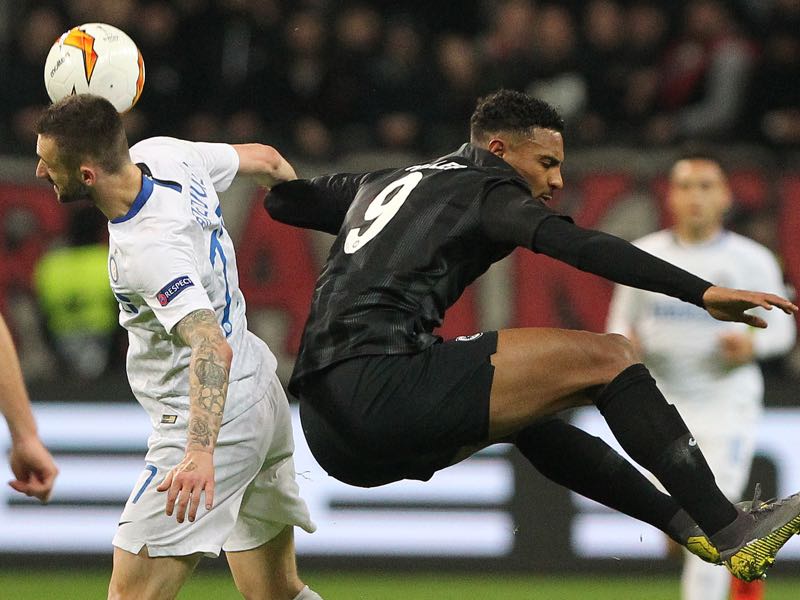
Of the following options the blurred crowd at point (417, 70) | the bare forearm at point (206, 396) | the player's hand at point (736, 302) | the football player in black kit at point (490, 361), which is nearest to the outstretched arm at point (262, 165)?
the football player in black kit at point (490, 361)

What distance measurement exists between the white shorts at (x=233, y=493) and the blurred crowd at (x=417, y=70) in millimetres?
4669

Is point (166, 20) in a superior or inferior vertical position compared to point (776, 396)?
superior

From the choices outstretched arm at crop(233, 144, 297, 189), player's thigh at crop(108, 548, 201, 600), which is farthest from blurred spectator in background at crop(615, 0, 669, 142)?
player's thigh at crop(108, 548, 201, 600)

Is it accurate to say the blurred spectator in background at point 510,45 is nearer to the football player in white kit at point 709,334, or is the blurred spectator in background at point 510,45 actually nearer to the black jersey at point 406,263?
the football player in white kit at point 709,334

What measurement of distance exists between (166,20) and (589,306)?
349cm

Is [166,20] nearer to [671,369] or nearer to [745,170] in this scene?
[745,170]

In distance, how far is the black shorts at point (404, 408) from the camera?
4176mm

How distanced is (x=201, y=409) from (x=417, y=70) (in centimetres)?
597

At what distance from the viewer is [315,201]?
497 centimetres

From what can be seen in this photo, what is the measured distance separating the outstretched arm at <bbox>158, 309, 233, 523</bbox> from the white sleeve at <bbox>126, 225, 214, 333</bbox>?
4 cm

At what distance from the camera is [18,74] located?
9.30 m

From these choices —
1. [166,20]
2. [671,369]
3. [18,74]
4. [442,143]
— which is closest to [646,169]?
[442,143]

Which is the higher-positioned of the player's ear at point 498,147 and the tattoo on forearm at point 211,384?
the player's ear at point 498,147

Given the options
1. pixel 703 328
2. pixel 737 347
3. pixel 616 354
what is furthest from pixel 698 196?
pixel 616 354
